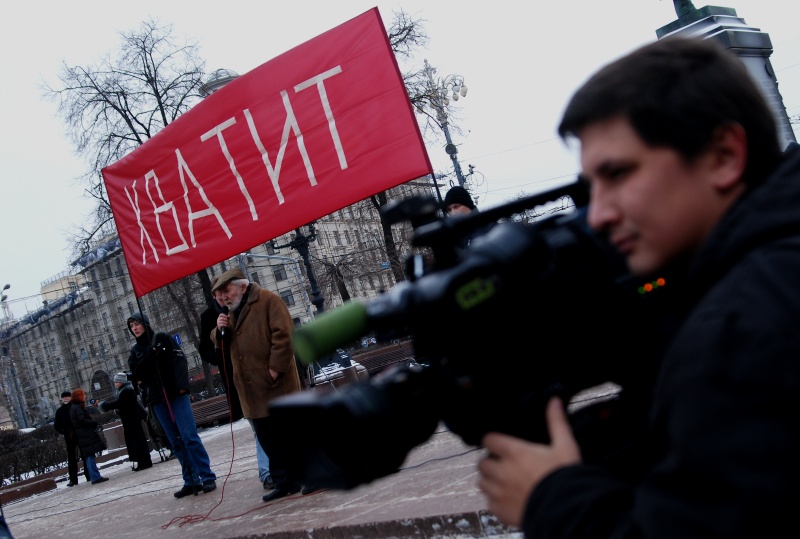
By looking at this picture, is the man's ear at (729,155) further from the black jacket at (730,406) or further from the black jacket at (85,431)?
the black jacket at (85,431)

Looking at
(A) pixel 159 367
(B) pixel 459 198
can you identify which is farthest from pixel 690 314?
(A) pixel 159 367

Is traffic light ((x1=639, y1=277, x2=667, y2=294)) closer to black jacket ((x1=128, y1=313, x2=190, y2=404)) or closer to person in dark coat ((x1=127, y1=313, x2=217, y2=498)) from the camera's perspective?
person in dark coat ((x1=127, y1=313, x2=217, y2=498))

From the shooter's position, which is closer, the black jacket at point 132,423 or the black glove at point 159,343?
the black glove at point 159,343

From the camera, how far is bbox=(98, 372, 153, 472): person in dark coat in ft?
44.2

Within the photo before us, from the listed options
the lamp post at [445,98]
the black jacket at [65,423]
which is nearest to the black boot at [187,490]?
the black jacket at [65,423]

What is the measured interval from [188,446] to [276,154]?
357 cm

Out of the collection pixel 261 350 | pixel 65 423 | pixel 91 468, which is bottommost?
pixel 91 468

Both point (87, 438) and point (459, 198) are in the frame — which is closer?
point (459, 198)

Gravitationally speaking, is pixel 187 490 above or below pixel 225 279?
below

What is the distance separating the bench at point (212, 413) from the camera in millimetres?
21609

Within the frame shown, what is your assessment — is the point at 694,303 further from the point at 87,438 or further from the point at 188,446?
the point at 87,438

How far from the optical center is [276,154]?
551 cm

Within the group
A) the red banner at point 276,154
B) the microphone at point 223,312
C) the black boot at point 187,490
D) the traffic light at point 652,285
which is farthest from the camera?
the black boot at point 187,490

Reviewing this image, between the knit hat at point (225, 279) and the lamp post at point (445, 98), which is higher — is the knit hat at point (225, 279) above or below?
below
